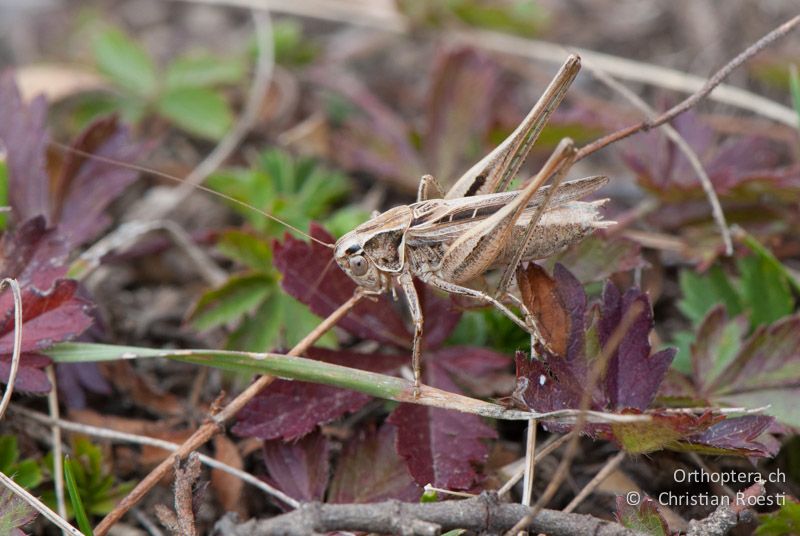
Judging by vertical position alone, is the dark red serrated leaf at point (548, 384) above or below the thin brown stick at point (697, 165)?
below

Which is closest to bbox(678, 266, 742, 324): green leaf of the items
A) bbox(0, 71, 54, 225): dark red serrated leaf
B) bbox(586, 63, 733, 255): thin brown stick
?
bbox(586, 63, 733, 255): thin brown stick

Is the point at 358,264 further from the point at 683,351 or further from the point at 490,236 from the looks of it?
the point at 683,351

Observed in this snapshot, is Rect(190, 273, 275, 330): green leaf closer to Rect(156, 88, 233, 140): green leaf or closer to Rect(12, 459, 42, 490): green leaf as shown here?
Rect(12, 459, 42, 490): green leaf

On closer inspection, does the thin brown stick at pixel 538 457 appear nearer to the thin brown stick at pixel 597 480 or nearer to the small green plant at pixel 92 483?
the thin brown stick at pixel 597 480

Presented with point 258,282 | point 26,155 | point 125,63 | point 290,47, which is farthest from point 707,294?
point 125,63

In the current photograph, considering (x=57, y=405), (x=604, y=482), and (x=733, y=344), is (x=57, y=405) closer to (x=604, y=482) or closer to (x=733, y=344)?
(x=604, y=482)

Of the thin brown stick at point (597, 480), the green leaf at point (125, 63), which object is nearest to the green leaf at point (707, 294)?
the thin brown stick at point (597, 480)

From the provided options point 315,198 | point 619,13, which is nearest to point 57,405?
point 315,198
